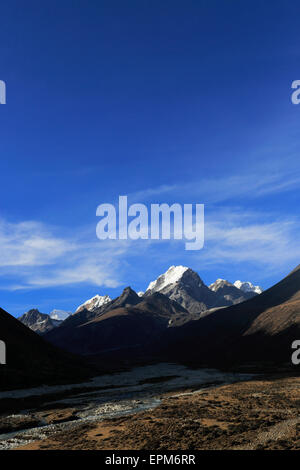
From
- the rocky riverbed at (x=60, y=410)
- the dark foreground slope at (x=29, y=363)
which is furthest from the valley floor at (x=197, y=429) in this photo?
the dark foreground slope at (x=29, y=363)

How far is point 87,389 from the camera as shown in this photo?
84.2m

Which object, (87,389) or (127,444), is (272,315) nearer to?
(87,389)

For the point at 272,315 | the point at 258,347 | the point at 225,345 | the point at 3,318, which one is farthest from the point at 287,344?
the point at 3,318

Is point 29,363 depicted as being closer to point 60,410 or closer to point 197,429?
point 60,410

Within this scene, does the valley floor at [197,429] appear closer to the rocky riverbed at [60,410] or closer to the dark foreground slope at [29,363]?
the rocky riverbed at [60,410]

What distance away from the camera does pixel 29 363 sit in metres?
109

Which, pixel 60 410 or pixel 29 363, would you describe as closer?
pixel 60 410

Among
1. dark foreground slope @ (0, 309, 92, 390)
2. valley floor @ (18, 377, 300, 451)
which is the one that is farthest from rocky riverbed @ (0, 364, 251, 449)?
dark foreground slope @ (0, 309, 92, 390)

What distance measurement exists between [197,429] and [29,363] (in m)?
88.3

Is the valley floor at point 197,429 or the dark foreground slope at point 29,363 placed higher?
the valley floor at point 197,429

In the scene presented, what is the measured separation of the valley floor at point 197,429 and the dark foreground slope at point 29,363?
2344 inches

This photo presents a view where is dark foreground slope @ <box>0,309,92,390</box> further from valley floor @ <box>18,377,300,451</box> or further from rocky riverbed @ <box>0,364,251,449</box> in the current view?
valley floor @ <box>18,377,300,451</box>

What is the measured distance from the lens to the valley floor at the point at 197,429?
31.2 metres

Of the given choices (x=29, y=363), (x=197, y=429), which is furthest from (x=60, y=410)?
(x=29, y=363)
